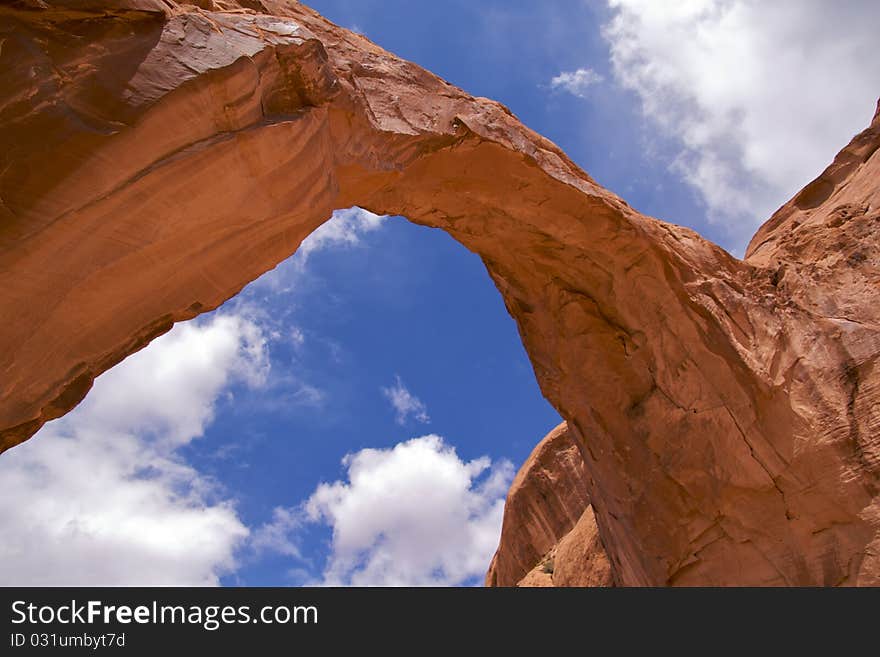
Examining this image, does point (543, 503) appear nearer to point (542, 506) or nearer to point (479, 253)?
point (542, 506)

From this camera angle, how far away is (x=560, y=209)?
369 inches

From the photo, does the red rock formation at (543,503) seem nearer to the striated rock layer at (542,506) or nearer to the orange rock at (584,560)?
the striated rock layer at (542,506)

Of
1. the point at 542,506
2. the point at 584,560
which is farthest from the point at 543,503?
the point at 584,560

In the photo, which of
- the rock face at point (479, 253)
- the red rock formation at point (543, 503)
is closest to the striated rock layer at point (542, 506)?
the red rock formation at point (543, 503)

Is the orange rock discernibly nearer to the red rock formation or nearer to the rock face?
the red rock formation

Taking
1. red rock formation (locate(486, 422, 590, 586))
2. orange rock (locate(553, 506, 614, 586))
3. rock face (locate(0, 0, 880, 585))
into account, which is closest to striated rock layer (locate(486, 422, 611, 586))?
red rock formation (locate(486, 422, 590, 586))

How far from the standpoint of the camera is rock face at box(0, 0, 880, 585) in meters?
4.56

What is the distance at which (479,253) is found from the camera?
1057cm

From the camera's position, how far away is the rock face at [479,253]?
15.0 feet

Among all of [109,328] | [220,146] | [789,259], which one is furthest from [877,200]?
[109,328]

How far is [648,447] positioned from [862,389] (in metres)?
2.69

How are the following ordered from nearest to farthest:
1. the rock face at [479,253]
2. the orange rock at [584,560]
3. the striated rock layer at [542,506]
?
the rock face at [479,253] → the orange rock at [584,560] → the striated rock layer at [542,506]

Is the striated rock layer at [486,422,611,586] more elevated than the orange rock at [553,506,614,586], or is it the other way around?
the striated rock layer at [486,422,611,586]

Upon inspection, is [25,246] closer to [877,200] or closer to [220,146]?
[220,146]
